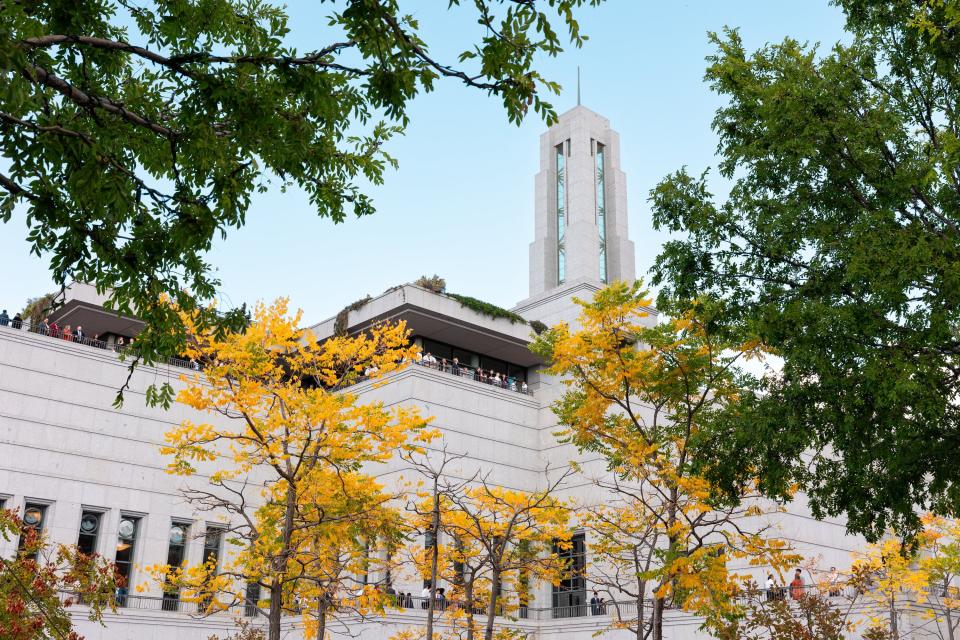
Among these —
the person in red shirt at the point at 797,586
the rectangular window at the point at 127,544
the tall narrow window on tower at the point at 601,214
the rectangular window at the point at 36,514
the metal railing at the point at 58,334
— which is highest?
Answer: the tall narrow window on tower at the point at 601,214

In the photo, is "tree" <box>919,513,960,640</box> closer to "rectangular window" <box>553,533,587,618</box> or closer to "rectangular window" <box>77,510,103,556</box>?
"rectangular window" <box>553,533,587,618</box>

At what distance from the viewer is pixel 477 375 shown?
154ft

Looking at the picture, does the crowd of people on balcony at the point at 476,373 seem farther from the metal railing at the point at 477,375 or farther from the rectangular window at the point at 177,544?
the rectangular window at the point at 177,544

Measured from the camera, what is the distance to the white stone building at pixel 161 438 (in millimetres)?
36000

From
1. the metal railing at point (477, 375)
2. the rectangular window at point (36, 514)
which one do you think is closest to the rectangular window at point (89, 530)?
the rectangular window at point (36, 514)

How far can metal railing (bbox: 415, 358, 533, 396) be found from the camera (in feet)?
146

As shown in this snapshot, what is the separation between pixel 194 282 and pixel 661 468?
12.3 m

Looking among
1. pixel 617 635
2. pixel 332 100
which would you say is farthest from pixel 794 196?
pixel 617 635

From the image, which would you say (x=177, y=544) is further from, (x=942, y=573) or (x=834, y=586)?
(x=942, y=573)

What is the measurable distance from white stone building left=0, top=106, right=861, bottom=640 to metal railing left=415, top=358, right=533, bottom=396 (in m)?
0.18

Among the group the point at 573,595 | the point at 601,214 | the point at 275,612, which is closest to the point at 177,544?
the point at 573,595

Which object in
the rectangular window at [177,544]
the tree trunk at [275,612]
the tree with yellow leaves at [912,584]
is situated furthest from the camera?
the rectangular window at [177,544]

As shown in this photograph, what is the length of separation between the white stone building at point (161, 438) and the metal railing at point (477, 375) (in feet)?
0.60

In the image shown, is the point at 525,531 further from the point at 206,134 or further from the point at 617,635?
the point at 206,134
